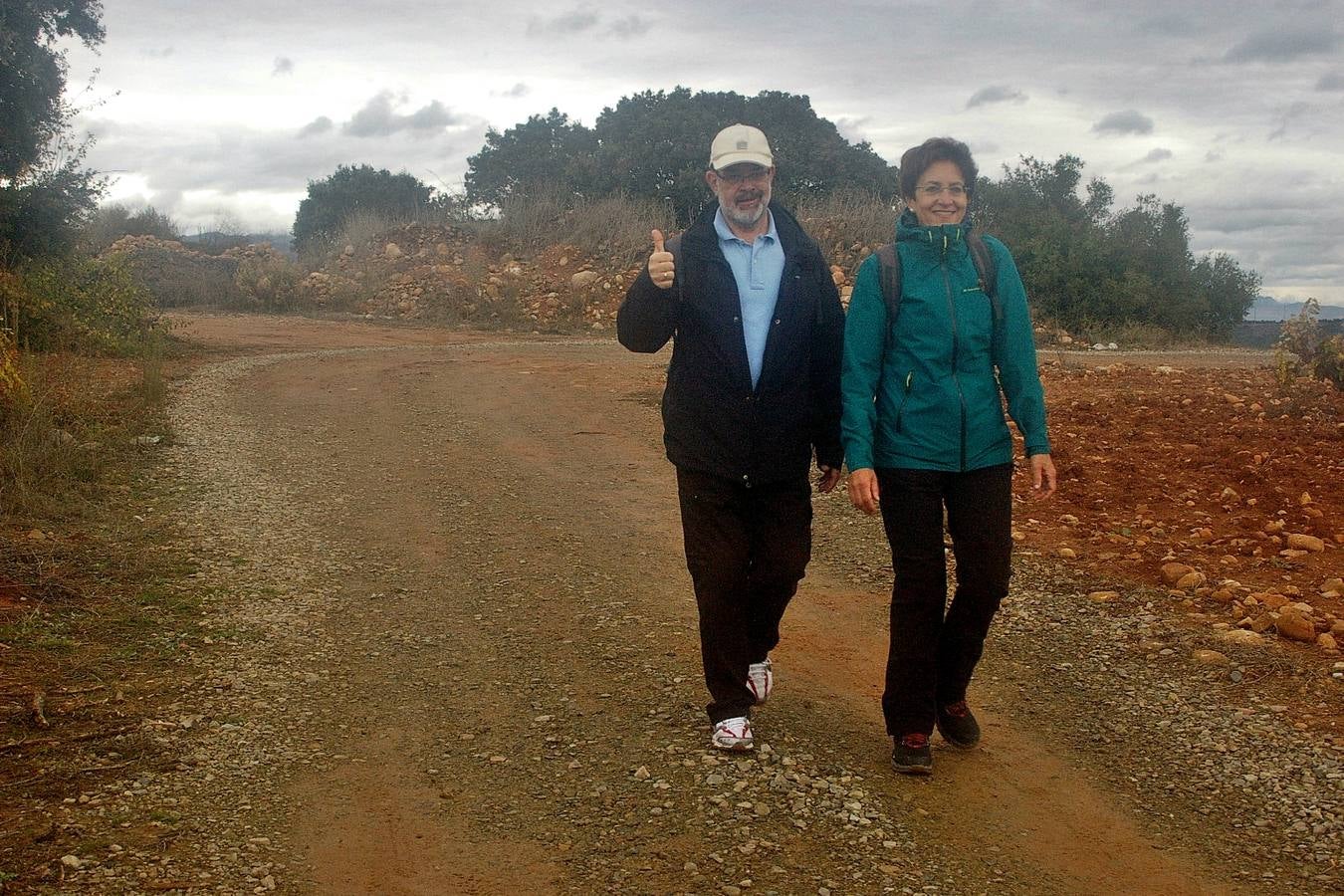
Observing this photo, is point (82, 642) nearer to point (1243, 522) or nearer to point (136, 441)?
point (136, 441)

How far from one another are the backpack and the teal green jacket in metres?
0.02

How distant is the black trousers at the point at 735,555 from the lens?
395 centimetres

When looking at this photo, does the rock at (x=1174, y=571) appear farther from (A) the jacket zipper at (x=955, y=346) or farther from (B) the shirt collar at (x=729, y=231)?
(B) the shirt collar at (x=729, y=231)

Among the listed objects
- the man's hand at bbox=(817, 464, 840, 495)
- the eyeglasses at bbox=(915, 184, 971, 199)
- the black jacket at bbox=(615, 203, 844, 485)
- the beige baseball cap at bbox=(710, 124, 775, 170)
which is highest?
the beige baseball cap at bbox=(710, 124, 775, 170)

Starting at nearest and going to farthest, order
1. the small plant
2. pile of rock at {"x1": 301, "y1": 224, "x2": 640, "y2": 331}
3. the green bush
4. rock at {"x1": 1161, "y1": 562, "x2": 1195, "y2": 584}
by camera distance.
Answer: rock at {"x1": 1161, "y1": 562, "x2": 1195, "y2": 584}, the small plant, the green bush, pile of rock at {"x1": 301, "y1": 224, "x2": 640, "y2": 331}

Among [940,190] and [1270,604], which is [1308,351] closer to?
[1270,604]

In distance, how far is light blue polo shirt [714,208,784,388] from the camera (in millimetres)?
3904

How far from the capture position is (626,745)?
13.4 feet

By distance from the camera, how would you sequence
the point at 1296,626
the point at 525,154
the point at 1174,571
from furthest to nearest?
the point at 525,154 < the point at 1174,571 < the point at 1296,626

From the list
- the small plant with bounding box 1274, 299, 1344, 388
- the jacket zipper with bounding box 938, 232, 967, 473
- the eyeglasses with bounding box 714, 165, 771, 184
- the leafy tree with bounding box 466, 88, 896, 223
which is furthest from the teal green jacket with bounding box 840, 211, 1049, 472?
the leafy tree with bounding box 466, 88, 896, 223

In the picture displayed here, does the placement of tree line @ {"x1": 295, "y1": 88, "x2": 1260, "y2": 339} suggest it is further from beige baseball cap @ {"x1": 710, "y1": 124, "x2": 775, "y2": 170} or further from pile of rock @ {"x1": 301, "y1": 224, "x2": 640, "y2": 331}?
beige baseball cap @ {"x1": 710, "y1": 124, "x2": 775, "y2": 170}

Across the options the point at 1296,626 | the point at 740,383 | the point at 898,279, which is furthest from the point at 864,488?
the point at 1296,626

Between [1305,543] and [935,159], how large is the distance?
12.3 ft

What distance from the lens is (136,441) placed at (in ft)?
30.0
